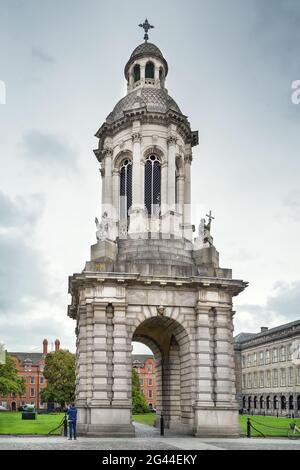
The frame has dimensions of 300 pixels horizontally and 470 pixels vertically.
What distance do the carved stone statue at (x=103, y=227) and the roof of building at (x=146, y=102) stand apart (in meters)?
7.80

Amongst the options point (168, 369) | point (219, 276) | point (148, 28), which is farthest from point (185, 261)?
point (148, 28)

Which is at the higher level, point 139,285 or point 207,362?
point 139,285

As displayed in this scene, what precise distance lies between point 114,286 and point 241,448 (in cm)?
1168

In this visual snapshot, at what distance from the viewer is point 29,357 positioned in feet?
522

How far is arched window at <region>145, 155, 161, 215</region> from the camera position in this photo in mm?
40875

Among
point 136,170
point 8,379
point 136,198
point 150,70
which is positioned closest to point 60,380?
point 8,379

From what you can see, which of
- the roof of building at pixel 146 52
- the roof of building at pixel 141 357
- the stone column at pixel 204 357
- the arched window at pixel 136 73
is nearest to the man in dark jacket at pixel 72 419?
the stone column at pixel 204 357

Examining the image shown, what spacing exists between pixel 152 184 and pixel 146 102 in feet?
19.0

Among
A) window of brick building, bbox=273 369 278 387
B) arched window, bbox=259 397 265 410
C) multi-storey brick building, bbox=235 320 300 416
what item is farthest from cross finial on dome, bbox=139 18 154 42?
arched window, bbox=259 397 265 410

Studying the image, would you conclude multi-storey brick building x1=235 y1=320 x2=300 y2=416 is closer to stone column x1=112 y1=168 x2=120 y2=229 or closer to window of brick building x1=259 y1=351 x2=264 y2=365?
window of brick building x1=259 y1=351 x2=264 y2=365

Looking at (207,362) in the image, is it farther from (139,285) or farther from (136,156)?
(136,156)

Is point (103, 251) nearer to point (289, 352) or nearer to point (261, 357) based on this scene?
point (289, 352)

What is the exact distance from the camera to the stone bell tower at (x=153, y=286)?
3459 centimetres
